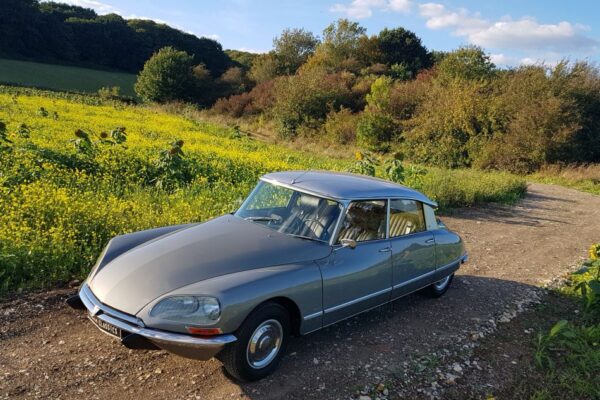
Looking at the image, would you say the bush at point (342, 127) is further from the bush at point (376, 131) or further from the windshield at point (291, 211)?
the windshield at point (291, 211)

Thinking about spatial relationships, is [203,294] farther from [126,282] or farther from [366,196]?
[366,196]

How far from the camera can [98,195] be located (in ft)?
23.1

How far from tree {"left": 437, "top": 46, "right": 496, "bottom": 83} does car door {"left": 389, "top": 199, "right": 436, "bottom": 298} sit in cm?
2658

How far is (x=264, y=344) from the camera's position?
11.6 ft

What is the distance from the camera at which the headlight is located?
124 inches

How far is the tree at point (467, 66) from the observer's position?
29.6 m

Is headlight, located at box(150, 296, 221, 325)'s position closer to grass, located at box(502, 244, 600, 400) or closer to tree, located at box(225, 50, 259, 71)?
grass, located at box(502, 244, 600, 400)

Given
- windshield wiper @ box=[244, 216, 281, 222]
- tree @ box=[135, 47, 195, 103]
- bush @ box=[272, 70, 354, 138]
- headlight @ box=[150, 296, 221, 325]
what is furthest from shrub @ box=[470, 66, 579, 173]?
tree @ box=[135, 47, 195, 103]

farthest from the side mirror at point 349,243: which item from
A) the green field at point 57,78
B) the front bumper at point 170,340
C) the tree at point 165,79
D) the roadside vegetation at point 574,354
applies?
the tree at point 165,79

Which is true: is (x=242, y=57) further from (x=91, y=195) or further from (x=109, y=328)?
(x=109, y=328)

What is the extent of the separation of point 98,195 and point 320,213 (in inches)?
173

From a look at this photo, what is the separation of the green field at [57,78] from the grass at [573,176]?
42.5m

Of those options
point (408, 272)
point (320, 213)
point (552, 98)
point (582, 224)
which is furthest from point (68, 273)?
point (552, 98)

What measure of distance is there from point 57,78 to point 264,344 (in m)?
55.1
